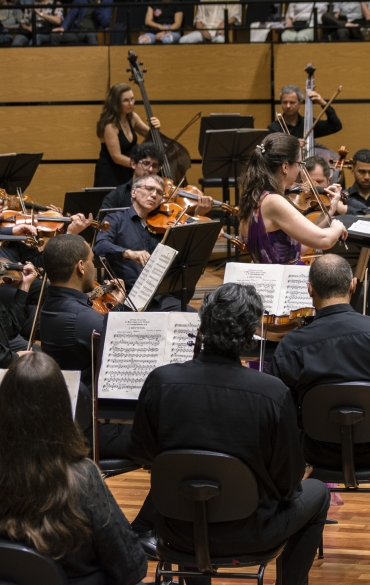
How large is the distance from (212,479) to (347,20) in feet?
21.7

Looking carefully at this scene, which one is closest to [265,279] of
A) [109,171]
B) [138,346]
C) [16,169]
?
[138,346]

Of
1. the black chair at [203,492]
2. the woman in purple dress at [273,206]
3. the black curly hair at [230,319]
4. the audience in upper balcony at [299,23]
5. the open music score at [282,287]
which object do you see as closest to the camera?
the black chair at [203,492]

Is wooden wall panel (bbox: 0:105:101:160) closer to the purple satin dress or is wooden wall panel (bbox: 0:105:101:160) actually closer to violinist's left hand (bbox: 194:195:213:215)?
violinist's left hand (bbox: 194:195:213:215)

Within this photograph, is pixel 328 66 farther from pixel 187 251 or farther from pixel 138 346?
pixel 138 346

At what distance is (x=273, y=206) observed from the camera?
3.59 m

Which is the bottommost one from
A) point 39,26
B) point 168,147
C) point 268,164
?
point 168,147

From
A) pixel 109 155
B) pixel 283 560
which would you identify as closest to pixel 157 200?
pixel 109 155

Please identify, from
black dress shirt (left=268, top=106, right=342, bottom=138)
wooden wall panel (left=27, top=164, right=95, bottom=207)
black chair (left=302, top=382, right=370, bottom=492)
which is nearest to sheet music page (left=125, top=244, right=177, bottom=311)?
black chair (left=302, top=382, right=370, bottom=492)

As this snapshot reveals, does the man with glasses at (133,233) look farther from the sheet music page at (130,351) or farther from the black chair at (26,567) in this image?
the black chair at (26,567)

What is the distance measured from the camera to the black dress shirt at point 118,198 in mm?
5599

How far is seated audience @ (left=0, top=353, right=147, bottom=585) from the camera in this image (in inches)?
70.6

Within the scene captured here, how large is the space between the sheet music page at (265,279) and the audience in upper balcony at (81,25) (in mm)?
5255

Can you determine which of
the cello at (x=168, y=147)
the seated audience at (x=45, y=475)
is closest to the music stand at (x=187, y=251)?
the seated audience at (x=45, y=475)

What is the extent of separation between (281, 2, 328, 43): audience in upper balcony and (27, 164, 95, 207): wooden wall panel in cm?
220
